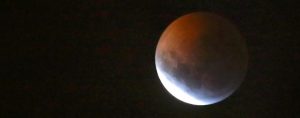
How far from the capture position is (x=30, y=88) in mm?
3311

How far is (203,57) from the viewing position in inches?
78.0

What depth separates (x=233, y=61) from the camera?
2012 millimetres

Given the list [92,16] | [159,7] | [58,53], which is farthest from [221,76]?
[58,53]

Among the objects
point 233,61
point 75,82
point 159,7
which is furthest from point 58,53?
point 233,61

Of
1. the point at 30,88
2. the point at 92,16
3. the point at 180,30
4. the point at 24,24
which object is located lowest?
the point at 30,88

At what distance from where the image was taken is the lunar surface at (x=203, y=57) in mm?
1969

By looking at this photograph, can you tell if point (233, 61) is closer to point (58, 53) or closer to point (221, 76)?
point (221, 76)

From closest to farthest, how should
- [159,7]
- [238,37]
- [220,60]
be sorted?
[220,60], [238,37], [159,7]

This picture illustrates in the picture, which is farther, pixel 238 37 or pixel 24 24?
pixel 24 24

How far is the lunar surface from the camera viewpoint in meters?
1.97

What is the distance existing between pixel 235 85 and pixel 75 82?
1.69 meters

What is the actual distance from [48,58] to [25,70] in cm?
24

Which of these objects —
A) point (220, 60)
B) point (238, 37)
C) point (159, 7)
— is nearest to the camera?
point (220, 60)

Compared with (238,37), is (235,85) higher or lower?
lower
